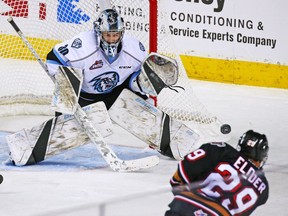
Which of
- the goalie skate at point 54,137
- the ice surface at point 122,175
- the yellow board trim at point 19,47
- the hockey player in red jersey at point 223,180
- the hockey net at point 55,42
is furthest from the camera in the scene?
the yellow board trim at point 19,47

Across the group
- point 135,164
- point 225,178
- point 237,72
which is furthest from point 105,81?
point 237,72

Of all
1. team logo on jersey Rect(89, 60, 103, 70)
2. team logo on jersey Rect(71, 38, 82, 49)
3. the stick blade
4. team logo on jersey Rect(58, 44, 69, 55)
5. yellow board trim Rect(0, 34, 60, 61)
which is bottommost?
yellow board trim Rect(0, 34, 60, 61)

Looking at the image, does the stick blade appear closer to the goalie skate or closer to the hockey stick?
the hockey stick

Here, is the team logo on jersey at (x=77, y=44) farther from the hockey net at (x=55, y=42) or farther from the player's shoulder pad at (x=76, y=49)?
the hockey net at (x=55, y=42)

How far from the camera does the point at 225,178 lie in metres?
3.42

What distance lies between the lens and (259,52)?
800 centimetres

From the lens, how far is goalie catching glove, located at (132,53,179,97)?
571 cm

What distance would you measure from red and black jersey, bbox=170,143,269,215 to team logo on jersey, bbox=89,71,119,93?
219 centimetres

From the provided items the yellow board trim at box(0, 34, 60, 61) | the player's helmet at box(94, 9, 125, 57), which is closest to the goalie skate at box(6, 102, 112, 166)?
the player's helmet at box(94, 9, 125, 57)

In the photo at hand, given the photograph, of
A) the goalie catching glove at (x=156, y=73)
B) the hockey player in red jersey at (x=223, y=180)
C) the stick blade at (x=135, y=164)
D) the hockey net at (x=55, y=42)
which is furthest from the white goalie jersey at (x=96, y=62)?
the hockey player in red jersey at (x=223, y=180)

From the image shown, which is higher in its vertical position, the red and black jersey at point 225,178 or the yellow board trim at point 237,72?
the red and black jersey at point 225,178

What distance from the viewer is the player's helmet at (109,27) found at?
562 centimetres

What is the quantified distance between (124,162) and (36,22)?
2785 mm

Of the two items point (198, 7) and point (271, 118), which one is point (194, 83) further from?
point (271, 118)
